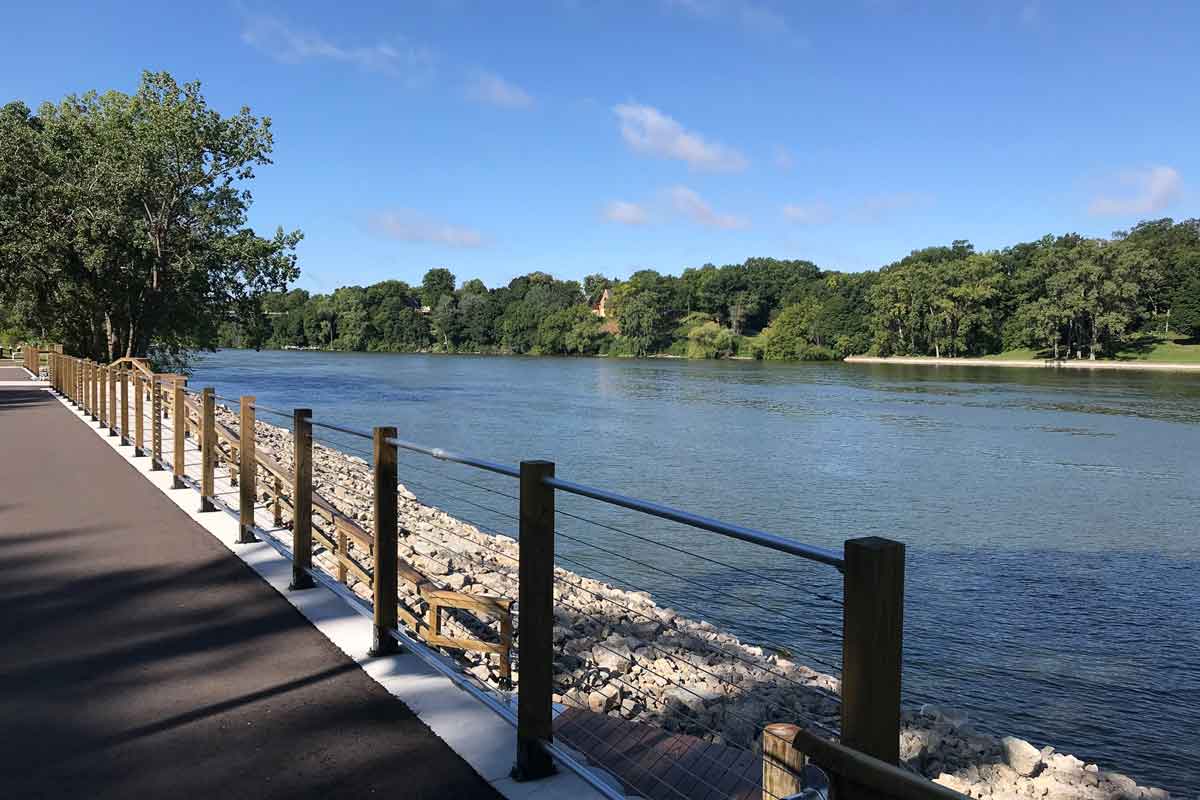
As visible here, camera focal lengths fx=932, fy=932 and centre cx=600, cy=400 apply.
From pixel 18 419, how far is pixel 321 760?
16.4 meters

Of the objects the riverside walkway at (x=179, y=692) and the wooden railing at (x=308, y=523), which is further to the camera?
the wooden railing at (x=308, y=523)

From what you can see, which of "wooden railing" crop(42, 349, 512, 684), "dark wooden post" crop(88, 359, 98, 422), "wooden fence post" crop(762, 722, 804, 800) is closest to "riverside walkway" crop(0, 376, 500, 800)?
"wooden railing" crop(42, 349, 512, 684)

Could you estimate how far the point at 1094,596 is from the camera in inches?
476

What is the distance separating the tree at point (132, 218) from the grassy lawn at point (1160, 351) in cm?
7800

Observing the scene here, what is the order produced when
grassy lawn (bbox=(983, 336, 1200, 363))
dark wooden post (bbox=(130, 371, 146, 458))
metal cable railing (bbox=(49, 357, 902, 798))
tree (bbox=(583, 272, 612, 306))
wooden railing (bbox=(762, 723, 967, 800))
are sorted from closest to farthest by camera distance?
wooden railing (bbox=(762, 723, 967, 800)) < metal cable railing (bbox=(49, 357, 902, 798)) < dark wooden post (bbox=(130, 371, 146, 458)) < grassy lawn (bbox=(983, 336, 1200, 363)) < tree (bbox=(583, 272, 612, 306))

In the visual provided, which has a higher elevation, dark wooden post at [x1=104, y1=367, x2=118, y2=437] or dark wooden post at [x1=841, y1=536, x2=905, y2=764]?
dark wooden post at [x1=841, y1=536, x2=905, y2=764]

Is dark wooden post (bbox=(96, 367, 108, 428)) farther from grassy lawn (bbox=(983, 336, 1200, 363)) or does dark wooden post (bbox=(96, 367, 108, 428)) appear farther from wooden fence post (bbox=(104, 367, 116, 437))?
grassy lawn (bbox=(983, 336, 1200, 363))

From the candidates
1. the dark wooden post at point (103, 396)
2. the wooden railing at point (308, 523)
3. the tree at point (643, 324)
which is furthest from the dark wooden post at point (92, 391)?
the tree at point (643, 324)

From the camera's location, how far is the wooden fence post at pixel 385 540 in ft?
14.1

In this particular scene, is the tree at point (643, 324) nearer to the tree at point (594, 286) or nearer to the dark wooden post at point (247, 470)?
the tree at point (594, 286)

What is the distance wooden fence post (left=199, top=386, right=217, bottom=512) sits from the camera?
24.6 feet

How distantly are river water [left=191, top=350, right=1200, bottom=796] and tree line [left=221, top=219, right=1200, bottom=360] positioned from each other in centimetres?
1781

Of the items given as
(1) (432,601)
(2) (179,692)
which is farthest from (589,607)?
(2) (179,692)

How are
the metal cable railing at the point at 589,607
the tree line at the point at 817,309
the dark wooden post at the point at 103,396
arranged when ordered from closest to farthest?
the metal cable railing at the point at 589,607
the dark wooden post at the point at 103,396
the tree line at the point at 817,309
